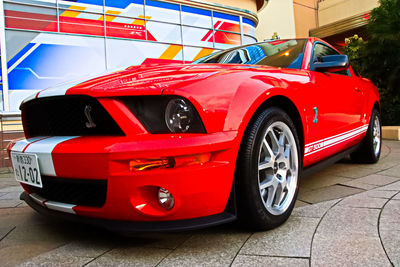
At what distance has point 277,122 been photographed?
6.12 feet

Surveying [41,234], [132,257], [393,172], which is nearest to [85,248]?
[132,257]

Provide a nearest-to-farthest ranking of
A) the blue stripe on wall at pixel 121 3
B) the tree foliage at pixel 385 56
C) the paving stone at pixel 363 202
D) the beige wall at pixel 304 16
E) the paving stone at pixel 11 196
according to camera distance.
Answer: the paving stone at pixel 363 202 < the paving stone at pixel 11 196 < the tree foliage at pixel 385 56 < the blue stripe on wall at pixel 121 3 < the beige wall at pixel 304 16

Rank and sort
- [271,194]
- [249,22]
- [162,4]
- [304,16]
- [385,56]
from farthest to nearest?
[304,16], [249,22], [162,4], [385,56], [271,194]

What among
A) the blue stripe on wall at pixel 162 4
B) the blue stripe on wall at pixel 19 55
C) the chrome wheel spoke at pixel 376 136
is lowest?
the chrome wheel spoke at pixel 376 136

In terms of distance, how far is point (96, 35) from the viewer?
7508mm

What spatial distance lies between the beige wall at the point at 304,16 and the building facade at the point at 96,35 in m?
6.87

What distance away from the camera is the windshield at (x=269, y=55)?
2.44 metres

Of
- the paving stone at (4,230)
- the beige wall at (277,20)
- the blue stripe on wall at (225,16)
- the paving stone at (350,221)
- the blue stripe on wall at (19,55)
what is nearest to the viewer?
the paving stone at (350,221)

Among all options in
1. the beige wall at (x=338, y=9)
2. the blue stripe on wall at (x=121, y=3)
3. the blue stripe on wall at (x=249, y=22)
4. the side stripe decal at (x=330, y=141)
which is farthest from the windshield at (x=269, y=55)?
the beige wall at (x=338, y=9)

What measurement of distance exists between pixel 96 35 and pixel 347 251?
735 cm

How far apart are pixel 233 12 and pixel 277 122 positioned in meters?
8.41

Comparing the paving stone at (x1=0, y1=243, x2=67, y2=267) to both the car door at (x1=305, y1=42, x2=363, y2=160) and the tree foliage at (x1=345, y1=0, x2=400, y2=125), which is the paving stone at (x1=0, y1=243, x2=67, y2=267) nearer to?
the car door at (x1=305, y1=42, x2=363, y2=160)

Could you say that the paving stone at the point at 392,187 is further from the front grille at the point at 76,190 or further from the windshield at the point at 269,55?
the front grille at the point at 76,190

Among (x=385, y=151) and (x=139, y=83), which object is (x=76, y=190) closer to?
(x=139, y=83)
